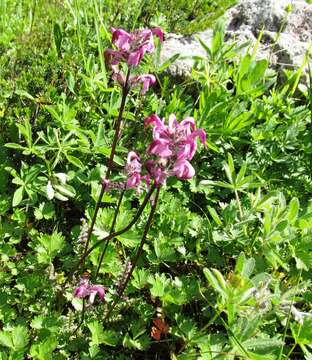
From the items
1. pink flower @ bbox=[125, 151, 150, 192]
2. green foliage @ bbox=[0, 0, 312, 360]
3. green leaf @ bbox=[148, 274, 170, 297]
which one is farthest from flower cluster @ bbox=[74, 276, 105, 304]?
pink flower @ bbox=[125, 151, 150, 192]

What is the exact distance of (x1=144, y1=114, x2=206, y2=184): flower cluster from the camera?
1535 millimetres

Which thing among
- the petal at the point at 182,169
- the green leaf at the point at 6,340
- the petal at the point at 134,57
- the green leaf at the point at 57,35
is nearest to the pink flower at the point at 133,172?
the petal at the point at 182,169

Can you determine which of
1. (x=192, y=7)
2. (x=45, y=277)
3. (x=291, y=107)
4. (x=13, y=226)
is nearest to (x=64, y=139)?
(x=13, y=226)

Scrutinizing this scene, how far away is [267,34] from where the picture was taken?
3947mm

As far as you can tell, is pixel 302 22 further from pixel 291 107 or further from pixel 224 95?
pixel 224 95

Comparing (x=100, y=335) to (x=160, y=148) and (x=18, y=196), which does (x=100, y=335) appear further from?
(x=160, y=148)

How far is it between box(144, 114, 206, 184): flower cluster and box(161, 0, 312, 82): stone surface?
2094mm

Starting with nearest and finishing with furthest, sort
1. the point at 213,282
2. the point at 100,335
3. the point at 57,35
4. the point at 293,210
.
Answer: the point at 213,282
the point at 100,335
the point at 293,210
the point at 57,35

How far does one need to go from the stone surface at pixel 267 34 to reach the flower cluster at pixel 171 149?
2.09 metres

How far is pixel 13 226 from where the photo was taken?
2.66 m

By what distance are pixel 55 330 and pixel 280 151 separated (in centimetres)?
187

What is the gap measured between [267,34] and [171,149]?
277cm

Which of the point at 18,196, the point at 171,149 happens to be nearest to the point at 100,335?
the point at 18,196

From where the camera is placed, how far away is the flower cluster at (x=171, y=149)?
1.54 meters
